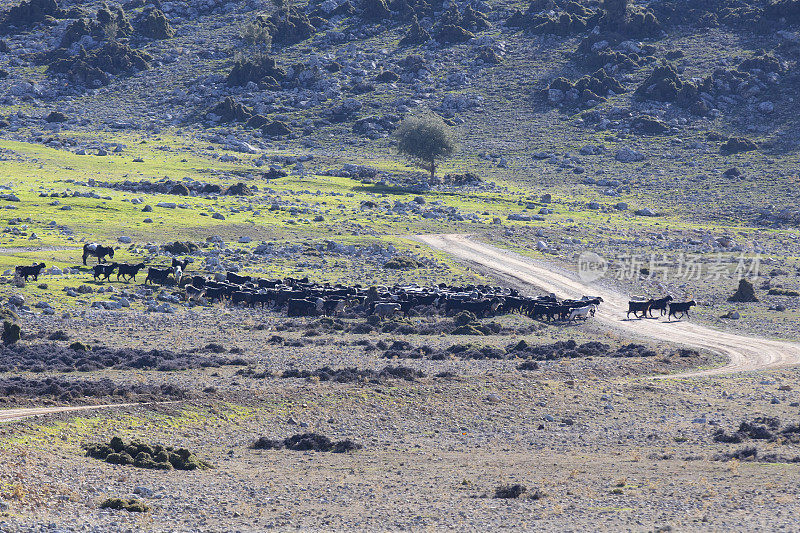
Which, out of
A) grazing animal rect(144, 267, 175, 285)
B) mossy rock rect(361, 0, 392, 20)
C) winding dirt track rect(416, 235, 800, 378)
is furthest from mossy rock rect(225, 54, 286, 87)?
grazing animal rect(144, 267, 175, 285)

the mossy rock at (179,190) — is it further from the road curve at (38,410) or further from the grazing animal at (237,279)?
the road curve at (38,410)

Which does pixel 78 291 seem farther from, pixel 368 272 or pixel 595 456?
pixel 595 456

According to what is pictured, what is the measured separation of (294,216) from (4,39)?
320ft

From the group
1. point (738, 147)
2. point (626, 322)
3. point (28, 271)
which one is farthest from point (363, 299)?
point (738, 147)

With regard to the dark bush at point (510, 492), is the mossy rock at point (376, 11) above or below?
above

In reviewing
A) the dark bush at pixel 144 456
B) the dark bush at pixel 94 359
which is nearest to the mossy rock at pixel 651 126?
the dark bush at pixel 94 359

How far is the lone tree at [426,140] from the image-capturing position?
109000mm

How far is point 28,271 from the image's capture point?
4975 centimetres

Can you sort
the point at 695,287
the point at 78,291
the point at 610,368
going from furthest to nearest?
the point at 695,287 < the point at 78,291 < the point at 610,368

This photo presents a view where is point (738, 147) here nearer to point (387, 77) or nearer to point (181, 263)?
point (387, 77)

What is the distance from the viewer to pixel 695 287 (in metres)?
62.2

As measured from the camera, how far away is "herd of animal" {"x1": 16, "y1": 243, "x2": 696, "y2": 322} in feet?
162

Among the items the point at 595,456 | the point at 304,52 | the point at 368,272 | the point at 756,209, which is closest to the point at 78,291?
the point at 368,272

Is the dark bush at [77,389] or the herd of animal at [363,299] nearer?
the dark bush at [77,389]
